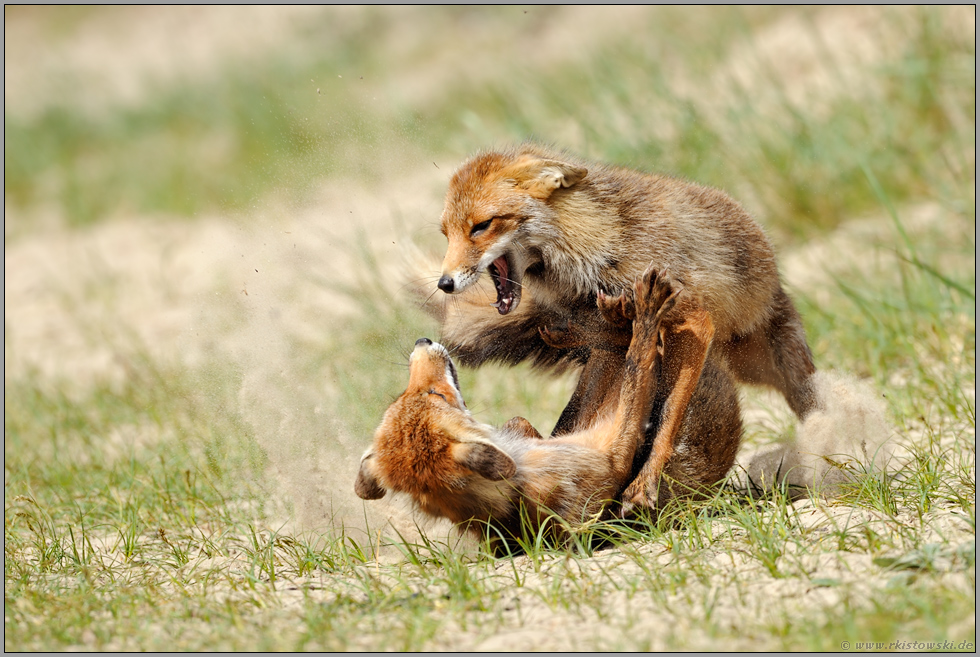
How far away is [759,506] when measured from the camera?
4.21 metres

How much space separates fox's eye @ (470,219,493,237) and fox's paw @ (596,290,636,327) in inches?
23.4

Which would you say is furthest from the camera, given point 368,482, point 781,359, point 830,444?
point 781,359

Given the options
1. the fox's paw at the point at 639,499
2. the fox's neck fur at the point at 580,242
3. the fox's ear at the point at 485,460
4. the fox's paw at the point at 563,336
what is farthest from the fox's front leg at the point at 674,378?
the fox's ear at the point at 485,460

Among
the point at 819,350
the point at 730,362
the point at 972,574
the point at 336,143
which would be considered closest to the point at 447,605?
the point at 972,574

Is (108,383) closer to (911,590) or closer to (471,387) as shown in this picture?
(471,387)

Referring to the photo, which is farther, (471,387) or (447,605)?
(471,387)

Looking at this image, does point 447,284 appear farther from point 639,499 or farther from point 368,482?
point 639,499

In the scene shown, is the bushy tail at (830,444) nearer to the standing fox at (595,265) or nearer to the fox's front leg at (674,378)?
the standing fox at (595,265)

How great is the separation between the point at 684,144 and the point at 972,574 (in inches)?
208

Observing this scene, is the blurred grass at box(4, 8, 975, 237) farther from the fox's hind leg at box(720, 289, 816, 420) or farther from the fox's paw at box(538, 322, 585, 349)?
the fox's hind leg at box(720, 289, 816, 420)

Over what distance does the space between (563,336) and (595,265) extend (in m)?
0.45

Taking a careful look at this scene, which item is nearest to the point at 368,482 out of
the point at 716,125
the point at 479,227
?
the point at 479,227

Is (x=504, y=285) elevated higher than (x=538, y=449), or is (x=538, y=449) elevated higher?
(x=504, y=285)

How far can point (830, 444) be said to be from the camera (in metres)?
4.52
